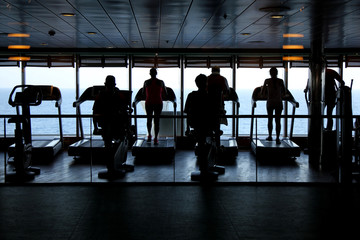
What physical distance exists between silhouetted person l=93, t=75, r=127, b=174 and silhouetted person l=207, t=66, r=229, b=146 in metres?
1.36

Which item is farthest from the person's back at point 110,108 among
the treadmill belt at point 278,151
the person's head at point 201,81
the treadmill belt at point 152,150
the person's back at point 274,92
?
the person's back at point 274,92

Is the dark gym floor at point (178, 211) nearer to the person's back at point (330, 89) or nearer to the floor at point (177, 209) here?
the floor at point (177, 209)

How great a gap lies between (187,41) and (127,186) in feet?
14.3

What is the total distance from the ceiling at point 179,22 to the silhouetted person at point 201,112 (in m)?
1.01

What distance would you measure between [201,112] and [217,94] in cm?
45

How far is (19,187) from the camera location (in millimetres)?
5582

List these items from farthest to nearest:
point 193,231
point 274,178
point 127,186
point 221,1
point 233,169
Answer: point 233,169 < point 274,178 < point 127,186 < point 221,1 < point 193,231

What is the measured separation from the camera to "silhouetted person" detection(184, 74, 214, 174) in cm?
625

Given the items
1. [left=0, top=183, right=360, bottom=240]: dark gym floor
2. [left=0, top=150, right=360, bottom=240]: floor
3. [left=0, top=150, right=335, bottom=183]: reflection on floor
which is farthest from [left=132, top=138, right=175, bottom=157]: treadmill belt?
[left=0, top=183, right=360, bottom=240]: dark gym floor

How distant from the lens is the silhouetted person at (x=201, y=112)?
6254mm

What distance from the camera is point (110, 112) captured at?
649 centimetres

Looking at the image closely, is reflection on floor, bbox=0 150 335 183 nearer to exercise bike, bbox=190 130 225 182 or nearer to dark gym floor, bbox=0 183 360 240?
exercise bike, bbox=190 130 225 182

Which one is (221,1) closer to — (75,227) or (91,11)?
(91,11)

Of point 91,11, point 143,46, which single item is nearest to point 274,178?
point 91,11
